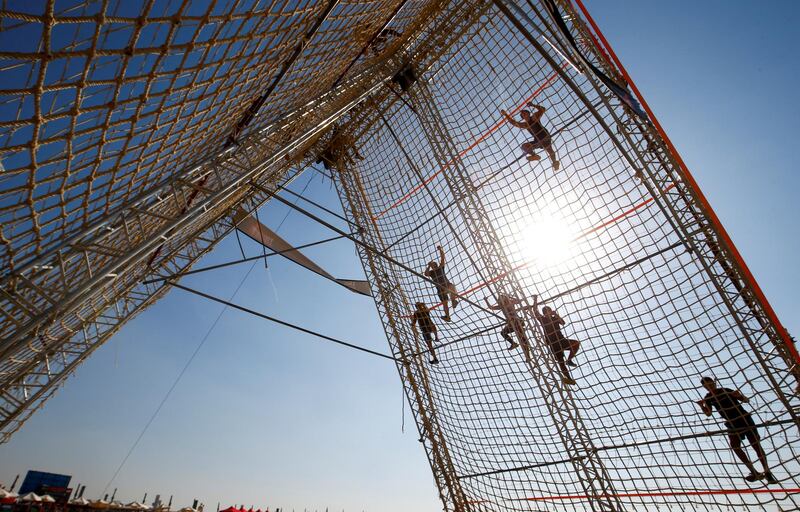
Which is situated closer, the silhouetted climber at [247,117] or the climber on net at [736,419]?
the climber on net at [736,419]

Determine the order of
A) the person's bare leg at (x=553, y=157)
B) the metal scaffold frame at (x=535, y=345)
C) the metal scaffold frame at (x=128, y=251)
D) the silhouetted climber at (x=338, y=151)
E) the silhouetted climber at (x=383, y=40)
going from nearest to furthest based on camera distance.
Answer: the metal scaffold frame at (x=128, y=251) → the metal scaffold frame at (x=535, y=345) → the person's bare leg at (x=553, y=157) → the silhouetted climber at (x=383, y=40) → the silhouetted climber at (x=338, y=151)

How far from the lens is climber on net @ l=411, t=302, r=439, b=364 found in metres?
6.85

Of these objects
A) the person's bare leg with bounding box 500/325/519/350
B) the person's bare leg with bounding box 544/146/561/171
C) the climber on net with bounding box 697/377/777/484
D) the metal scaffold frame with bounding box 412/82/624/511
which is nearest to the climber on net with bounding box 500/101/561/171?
the person's bare leg with bounding box 544/146/561/171

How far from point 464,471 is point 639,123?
19.7ft

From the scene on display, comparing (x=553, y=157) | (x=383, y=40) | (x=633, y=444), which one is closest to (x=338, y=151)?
(x=383, y=40)

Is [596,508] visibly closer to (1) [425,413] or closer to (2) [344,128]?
(1) [425,413]

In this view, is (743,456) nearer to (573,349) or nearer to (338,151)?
(573,349)

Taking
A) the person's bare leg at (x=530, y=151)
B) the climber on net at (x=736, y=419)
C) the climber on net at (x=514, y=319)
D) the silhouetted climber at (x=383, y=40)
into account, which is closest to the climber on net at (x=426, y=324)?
the climber on net at (x=514, y=319)

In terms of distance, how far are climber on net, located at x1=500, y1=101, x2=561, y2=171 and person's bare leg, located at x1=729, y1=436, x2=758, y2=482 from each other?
3962 millimetres

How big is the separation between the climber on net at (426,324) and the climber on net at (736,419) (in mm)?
4010

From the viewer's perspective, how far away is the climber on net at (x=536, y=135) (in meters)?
5.52

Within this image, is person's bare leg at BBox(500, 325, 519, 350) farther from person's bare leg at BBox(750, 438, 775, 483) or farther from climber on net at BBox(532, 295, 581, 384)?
person's bare leg at BBox(750, 438, 775, 483)

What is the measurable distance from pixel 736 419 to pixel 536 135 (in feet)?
14.4

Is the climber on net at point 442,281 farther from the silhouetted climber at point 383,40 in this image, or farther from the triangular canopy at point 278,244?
the silhouetted climber at point 383,40
